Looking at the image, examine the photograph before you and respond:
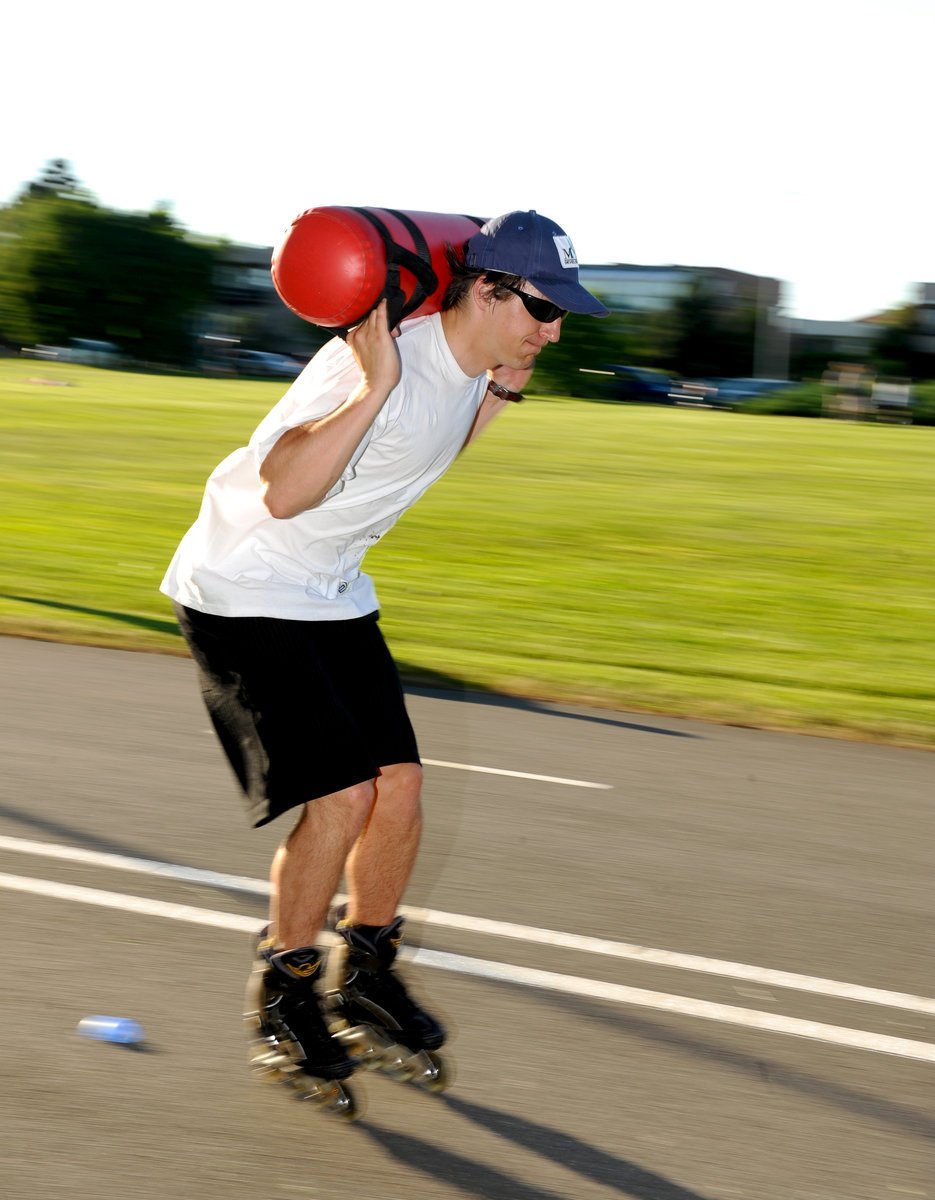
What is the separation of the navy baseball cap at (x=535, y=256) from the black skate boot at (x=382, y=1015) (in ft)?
5.27

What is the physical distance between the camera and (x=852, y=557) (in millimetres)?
15719

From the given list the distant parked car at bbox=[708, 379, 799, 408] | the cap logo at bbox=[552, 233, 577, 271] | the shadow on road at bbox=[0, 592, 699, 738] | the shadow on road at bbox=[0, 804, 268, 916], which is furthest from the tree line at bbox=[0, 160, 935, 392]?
the cap logo at bbox=[552, 233, 577, 271]

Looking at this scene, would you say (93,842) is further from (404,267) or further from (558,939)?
(404,267)

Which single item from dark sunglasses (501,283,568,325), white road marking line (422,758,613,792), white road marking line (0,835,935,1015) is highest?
dark sunglasses (501,283,568,325)

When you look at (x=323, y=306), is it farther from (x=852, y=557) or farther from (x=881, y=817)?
(x=852, y=557)

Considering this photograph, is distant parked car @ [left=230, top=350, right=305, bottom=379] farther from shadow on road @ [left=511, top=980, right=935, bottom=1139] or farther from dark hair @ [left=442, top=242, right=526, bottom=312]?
dark hair @ [left=442, top=242, right=526, bottom=312]

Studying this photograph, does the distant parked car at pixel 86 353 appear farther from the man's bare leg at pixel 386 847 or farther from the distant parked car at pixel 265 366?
the man's bare leg at pixel 386 847

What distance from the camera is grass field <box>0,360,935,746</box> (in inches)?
370

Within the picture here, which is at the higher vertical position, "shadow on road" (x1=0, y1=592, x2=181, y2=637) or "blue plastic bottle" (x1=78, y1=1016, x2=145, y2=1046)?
"blue plastic bottle" (x1=78, y1=1016, x2=145, y2=1046)

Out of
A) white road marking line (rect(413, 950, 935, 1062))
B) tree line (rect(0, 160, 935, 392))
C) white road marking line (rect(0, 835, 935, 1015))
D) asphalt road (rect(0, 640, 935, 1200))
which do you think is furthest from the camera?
tree line (rect(0, 160, 935, 392))

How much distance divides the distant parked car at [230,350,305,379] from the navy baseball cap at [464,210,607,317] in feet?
201

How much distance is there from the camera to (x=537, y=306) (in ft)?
12.1

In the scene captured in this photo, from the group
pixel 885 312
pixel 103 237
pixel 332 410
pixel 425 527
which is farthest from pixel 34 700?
pixel 103 237

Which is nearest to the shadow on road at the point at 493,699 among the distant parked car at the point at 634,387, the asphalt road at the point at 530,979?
the asphalt road at the point at 530,979
